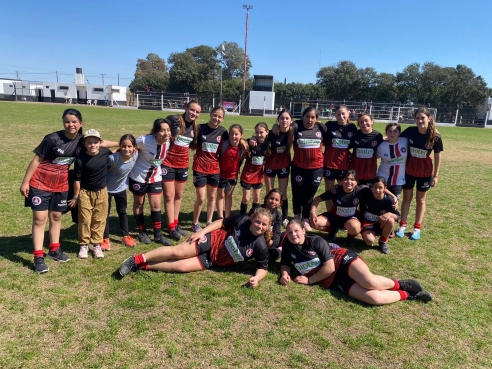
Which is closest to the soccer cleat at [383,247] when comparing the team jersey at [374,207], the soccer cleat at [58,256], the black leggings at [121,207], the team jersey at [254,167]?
the team jersey at [374,207]

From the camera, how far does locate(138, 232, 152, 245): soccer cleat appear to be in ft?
15.8

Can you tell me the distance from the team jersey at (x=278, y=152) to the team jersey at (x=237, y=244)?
1728 mm

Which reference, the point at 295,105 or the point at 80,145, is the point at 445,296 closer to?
the point at 80,145

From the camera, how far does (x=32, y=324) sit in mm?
3000

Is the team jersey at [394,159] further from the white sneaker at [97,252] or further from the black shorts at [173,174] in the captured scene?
the white sneaker at [97,252]

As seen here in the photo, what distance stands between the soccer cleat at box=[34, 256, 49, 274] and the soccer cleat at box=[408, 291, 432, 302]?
13.4ft

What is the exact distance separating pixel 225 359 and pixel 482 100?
61.4m

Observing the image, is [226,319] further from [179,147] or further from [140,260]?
[179,147]

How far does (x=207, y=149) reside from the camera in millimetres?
5160

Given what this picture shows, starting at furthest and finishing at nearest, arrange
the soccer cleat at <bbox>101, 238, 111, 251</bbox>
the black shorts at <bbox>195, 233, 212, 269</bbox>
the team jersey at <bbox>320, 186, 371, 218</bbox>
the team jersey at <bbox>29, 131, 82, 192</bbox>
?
1. the team jersey at <bbox>320, 186, 371, 218</bbox>
2. the soccer cleat at <bbox>101, 238, 111, 251</bbox>
3. the black shorts at <bbox>195, 233, 212, 269</bbox>
4. the team jersey at <bbox>29, 131, 82, 192</bbox>

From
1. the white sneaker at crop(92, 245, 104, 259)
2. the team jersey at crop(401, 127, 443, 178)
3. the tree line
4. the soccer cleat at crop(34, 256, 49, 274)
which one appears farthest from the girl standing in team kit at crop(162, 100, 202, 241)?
the tree line

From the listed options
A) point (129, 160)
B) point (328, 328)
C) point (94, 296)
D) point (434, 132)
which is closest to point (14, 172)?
point (129, 160)

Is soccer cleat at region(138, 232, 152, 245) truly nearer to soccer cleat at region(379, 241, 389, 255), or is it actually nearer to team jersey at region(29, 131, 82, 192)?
team jersey at region(29, 131, 82, 192)

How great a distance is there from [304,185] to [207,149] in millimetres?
1663
